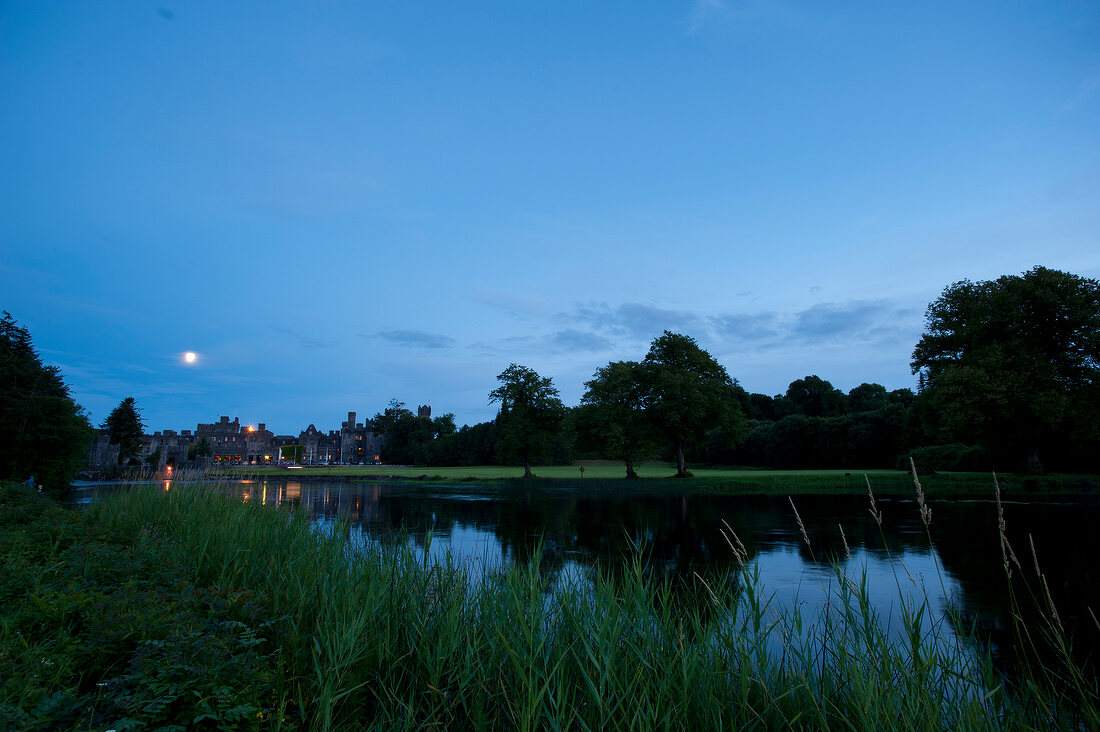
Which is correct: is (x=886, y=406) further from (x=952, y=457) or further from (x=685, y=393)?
(x=685, y=393)

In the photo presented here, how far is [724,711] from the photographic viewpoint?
3.98 meters

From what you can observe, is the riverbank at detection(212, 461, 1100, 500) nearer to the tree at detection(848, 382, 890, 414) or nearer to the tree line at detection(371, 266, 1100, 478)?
the tree line at detection(371, 266, 1100, 478)

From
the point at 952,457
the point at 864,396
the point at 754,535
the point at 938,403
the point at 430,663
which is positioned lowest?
the point at 754,535

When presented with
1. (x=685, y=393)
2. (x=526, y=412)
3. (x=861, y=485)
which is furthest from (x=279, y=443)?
(x=861, y=485)

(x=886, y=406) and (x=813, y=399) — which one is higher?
(x=813, y=399)

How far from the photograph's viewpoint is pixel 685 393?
152 feet

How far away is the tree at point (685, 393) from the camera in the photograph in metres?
46.2

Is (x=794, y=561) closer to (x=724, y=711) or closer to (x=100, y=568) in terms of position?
(x=724, y=711)

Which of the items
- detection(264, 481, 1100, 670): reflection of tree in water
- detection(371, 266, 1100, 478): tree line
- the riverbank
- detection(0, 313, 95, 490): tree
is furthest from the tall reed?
detection(371, 266, 1100, 478): tree line

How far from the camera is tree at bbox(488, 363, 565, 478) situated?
55.6 meters

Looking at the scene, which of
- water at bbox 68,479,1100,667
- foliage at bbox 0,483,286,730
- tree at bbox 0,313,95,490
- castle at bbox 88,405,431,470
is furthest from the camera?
castle at bbox 88,405,431,470

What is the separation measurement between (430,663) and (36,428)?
122 feet

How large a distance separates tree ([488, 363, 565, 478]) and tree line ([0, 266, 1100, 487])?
13cm

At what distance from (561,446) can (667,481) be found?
52.4 meters
